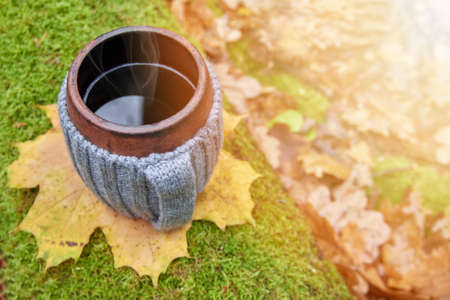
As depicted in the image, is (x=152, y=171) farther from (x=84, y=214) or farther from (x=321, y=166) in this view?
(x=321, y=166)

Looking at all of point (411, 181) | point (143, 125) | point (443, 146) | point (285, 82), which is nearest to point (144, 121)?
point (143, 125)

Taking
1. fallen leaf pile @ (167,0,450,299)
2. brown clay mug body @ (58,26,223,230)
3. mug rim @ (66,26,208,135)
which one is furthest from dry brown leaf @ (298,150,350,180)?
mug rim @ (66,26,208,135)

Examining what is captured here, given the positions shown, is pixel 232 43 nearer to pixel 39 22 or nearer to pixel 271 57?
pixel 271 57

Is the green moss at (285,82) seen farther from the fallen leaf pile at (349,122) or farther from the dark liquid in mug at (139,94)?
the dark liquid in mug at (139,94)

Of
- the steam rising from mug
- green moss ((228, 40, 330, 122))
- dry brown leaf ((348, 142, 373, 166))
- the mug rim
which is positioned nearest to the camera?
the mug rim

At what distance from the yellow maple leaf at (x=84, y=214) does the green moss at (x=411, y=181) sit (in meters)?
0.99

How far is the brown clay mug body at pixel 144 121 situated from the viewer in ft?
2.55

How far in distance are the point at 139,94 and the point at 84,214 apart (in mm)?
412

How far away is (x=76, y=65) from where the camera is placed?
0.83 m

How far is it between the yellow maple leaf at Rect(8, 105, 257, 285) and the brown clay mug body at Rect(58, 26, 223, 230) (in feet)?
0.28

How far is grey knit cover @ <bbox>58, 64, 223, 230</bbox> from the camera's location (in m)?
0.79

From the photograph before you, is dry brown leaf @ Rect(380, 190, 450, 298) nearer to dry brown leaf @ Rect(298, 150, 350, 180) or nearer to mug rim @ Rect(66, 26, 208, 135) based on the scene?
dry brown leaf @ Rect(298, 150, 350, 180)

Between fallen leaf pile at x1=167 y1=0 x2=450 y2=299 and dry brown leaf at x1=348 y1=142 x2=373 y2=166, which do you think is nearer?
fallen leaf pile at x1=167 y1=0 x2=450 y2=299

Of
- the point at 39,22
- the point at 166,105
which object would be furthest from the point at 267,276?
the point at 39,22
